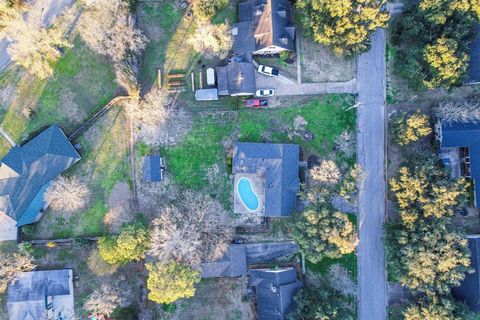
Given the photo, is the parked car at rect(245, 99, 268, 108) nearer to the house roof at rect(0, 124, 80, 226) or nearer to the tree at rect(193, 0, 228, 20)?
the tree at rect(193, 0, 228, 20)

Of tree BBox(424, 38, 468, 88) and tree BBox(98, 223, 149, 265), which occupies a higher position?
tree BBox(424, 38, 468, 88)

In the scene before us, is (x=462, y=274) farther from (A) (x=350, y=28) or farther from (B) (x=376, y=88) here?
(A) (x=350, y=28)

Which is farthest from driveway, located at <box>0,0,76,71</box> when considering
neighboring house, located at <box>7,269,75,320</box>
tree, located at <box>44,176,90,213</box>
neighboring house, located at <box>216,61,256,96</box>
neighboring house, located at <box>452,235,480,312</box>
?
neighboring house, located at <box>452,235,480,312</box>

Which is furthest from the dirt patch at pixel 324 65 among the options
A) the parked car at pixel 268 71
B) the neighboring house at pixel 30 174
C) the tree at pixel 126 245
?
the neighboring house at pixel 30 174

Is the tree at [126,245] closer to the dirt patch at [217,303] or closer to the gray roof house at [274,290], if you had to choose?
the dirt patch at [217,303]

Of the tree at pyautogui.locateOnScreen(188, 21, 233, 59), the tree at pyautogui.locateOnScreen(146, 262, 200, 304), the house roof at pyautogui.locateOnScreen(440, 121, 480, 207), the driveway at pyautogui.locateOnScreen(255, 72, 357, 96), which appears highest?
the tree at pyautogui.locateOnScreen(188, 21, 233, 59)
